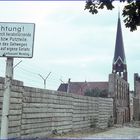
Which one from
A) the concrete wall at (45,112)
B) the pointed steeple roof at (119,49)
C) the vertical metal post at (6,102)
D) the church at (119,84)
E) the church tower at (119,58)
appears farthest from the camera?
the pointed steeple roof at (119,49)

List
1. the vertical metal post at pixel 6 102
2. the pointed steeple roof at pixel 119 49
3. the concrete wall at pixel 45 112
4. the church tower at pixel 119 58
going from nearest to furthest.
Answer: the vertical metal post at pixel 6 102 < the concrete wall at pixel 45 112 < the church tower at pixel 119 58 < the pointed steeple roof at pixel 119 49

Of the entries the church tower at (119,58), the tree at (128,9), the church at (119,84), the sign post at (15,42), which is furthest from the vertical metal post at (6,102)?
the church tower at (119,58)

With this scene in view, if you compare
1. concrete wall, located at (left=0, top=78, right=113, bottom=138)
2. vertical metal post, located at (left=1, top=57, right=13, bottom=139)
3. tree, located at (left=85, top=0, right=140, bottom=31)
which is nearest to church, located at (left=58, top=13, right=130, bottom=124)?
concrete wall, located at (left=0, top=78, right=113, bottom=138)

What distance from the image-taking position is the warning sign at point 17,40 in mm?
5023

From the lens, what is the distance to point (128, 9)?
222 inches

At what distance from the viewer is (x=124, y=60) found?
7506 cm

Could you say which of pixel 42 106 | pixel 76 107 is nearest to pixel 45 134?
pixel 42 106

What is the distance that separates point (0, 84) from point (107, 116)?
69.1 feet

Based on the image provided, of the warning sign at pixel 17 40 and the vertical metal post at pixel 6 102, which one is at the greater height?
the warning sign at pixel 17 40

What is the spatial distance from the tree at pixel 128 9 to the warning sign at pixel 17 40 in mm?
921

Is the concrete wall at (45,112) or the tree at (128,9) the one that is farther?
Answer: the concrete wall at (45,112)

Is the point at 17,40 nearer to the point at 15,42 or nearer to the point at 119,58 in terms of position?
the point at 15,42

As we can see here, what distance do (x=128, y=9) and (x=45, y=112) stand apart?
11.3m

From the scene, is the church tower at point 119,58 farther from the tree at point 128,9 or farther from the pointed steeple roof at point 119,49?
the tree at point 128,9
